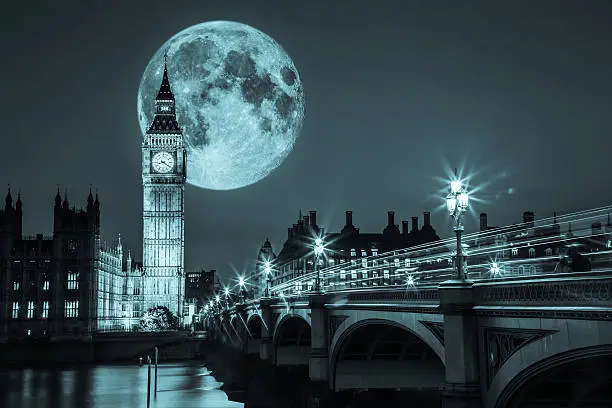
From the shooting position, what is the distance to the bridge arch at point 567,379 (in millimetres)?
17875

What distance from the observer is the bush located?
6737 inches

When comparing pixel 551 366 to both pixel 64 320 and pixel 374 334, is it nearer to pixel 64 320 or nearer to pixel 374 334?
pixel 374 334

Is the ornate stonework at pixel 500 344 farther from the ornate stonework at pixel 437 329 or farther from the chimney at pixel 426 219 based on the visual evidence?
the chimney at pixel 426 219

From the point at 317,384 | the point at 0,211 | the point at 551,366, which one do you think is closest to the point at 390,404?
the point at 317,384

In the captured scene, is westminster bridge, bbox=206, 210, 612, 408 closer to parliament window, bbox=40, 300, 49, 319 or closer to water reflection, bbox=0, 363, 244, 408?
water reflection, bbox=0, 363, 244, 408

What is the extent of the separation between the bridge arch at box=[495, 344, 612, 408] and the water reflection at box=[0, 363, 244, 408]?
44517 mm

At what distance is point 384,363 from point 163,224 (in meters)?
151

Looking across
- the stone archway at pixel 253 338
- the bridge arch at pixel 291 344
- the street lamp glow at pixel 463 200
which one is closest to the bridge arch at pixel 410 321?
the street lamp glow at pixel 463 200

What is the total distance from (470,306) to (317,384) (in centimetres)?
2475

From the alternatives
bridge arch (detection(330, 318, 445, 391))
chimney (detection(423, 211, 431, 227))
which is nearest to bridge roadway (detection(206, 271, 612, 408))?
bridge arch (detection(330, 318, 445, 391))

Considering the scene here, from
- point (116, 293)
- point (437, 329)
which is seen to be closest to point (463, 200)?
point (437, 329)

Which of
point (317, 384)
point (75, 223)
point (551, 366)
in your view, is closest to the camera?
point (551, 366)

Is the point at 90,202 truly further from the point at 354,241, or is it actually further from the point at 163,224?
the point at 354,241

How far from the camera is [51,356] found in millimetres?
121250
